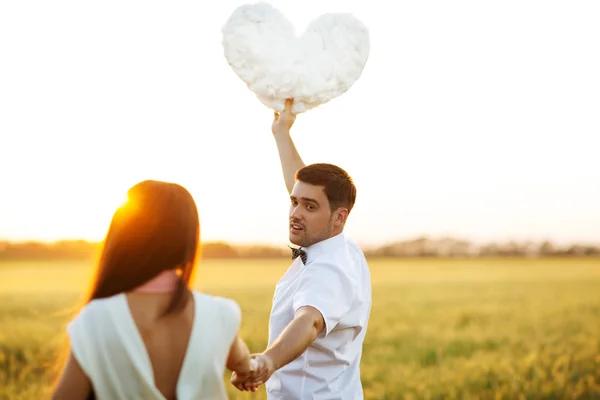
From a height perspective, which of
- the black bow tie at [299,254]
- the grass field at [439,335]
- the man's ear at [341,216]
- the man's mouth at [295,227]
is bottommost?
the grass field at [439,335]

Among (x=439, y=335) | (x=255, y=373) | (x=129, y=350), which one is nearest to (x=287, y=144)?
(x=255, y=373)

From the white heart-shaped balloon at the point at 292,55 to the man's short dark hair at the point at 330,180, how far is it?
1.80ft

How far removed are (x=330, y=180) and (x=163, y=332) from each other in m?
1.40

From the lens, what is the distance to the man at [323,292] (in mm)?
3553

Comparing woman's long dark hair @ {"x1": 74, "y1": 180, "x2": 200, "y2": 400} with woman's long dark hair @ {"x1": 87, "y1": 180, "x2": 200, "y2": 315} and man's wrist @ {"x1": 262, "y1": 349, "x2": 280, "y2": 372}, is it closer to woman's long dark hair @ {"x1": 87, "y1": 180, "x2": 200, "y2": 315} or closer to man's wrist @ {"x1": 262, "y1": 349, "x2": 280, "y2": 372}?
woman's long dark hair @ {"x1": 87, "y1": 180, "x2": 200, "y2": 315}

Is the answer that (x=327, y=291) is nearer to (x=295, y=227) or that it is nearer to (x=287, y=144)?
(x=295, y=227)

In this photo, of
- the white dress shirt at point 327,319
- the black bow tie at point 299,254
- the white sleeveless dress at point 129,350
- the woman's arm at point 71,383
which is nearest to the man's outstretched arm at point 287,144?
the black bow tie at point 299,254

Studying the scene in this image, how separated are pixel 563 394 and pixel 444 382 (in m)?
1.36

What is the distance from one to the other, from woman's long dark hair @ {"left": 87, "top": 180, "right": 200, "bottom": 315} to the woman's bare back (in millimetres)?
37

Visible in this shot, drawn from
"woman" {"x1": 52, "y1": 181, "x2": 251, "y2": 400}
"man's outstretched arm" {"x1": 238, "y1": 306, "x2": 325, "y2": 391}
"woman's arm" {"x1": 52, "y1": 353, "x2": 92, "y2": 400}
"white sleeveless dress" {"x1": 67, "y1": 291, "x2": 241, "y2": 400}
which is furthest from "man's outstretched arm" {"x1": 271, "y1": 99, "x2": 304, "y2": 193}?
"woman's arm" {"x1": 52, "y1": 353, "x2": 92, "y2": 400}

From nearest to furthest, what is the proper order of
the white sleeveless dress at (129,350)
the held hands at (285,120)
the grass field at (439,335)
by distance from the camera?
the white sleeveless dress at (129,350) → the held hands at (285,120) → the grass field at (439,335)

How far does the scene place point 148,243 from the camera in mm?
2623

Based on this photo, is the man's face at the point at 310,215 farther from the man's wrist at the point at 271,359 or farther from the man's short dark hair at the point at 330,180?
the man's wrist at the point at 271,359

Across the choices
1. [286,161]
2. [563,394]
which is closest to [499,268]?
[563,394]
